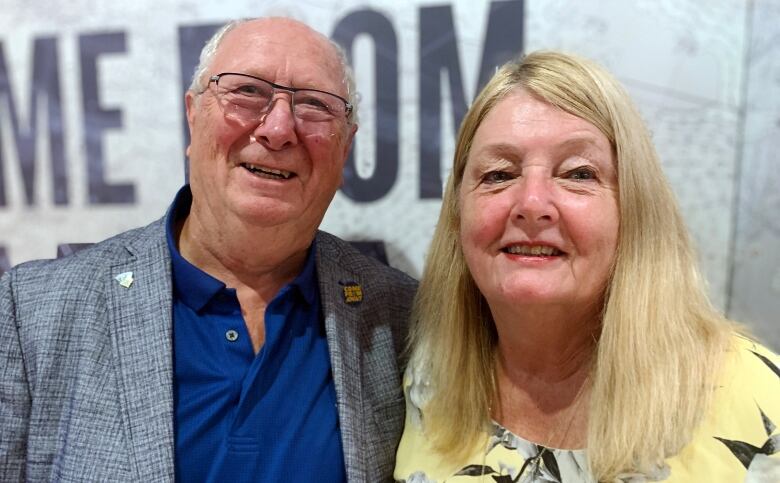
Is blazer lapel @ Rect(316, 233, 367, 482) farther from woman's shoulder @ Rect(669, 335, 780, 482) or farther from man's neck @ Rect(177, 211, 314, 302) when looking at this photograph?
woman's shoulder @ Rect(669, 335, 780, 482)

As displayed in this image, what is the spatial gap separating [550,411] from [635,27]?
51.2 inches

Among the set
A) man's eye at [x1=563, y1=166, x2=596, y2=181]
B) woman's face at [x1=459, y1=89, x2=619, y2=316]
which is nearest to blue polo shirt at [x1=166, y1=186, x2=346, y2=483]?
woman's face at [x1=459, y1=89, x2=619, y2=316]

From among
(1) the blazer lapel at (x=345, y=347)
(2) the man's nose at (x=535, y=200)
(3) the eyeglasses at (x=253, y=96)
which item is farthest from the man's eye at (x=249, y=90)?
(2) the man's nose at (x=535, y=200)

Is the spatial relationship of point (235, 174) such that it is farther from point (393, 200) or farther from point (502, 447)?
point (502, 447)

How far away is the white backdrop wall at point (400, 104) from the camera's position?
5.93ft

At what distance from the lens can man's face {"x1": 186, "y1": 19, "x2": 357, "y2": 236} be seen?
1376 mm

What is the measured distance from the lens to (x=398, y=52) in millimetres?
1911

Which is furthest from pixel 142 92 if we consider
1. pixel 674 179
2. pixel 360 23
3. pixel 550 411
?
pixel 674 179

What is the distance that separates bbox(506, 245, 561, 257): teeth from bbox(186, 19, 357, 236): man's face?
560 mm

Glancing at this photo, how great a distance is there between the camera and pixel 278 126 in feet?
4.49

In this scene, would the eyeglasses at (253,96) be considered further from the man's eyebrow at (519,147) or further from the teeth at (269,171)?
the man's eyebrow at (519,147)

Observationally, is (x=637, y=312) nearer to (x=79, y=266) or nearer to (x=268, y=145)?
(x=268, y=145)

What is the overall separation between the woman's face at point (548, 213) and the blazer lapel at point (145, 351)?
0.75m

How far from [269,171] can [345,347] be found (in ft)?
1.62
